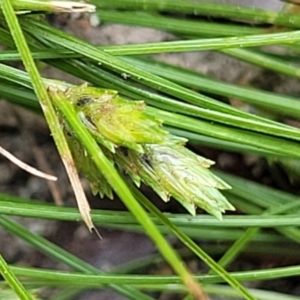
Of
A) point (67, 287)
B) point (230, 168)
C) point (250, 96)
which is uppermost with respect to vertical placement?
point (250, 96)

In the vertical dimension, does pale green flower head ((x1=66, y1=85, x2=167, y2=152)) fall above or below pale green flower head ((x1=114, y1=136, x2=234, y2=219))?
above

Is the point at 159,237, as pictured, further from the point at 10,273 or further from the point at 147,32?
the point at 147,32

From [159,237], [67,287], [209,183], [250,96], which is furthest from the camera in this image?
[67,287]

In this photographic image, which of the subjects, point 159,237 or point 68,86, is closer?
point 159,237

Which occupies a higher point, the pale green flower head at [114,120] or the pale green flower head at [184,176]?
the pale green flower head at [114,120]

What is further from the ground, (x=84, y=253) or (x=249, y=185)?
(x=249, y=185)

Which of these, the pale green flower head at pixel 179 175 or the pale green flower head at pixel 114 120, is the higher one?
the pale green flower head at pixel 114 120

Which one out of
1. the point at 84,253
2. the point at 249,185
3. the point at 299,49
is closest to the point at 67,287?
the point at 84,253

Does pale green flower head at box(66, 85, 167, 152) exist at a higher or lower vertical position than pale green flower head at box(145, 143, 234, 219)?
higher
